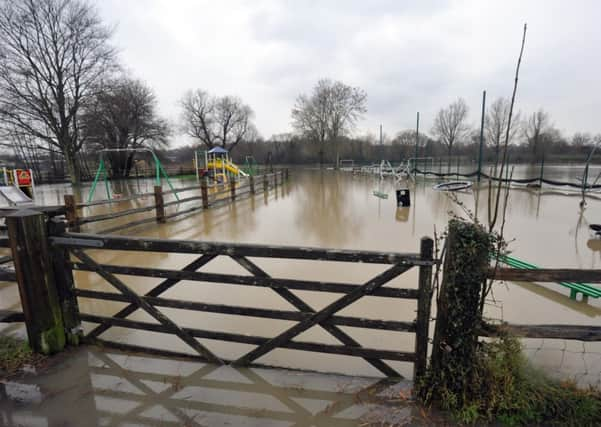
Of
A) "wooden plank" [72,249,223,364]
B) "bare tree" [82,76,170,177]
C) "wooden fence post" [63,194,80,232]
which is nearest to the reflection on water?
"wooden plank" [72,249,223,364]

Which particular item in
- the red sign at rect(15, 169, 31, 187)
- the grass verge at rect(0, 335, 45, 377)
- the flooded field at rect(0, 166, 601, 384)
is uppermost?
the red sign at rect(15, 169, 31, 187)

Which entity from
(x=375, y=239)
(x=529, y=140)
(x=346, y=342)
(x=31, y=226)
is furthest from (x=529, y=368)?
(x=529, y=140)

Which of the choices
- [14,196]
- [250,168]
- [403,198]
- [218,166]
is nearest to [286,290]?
[403,198]

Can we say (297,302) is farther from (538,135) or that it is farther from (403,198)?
(538,135)

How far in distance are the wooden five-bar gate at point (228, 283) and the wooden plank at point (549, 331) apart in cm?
39

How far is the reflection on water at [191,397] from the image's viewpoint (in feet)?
6.24

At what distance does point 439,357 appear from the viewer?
196 centimetres

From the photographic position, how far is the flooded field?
277 centimetres

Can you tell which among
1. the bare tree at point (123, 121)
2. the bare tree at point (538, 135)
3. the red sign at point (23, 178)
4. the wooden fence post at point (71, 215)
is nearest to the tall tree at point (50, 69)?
the bare tree at point (123, 121)

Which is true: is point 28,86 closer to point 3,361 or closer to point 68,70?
point 68,70

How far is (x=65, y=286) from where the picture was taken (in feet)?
8.36

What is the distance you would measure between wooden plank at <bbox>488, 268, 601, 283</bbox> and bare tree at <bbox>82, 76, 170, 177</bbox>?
2501 centimetres

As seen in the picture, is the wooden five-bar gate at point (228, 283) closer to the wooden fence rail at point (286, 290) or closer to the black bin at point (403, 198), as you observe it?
the wooden fence rail at point (286, 290)

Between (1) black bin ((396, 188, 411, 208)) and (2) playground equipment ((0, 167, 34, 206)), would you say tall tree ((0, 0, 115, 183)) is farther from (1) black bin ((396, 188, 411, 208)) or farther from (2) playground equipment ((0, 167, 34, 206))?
(1) black bin ((396, 188, 411, 208))
